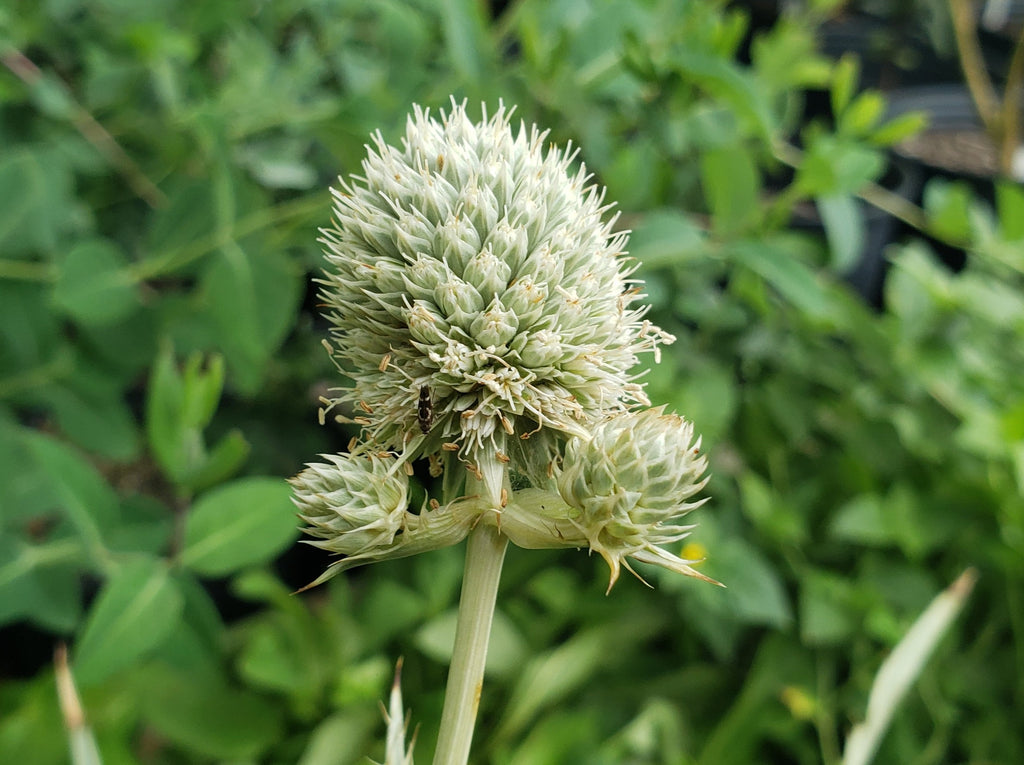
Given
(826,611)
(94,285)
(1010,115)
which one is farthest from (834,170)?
(1010,115)

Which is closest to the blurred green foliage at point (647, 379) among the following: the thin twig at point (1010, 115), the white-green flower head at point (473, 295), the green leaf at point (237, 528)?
the green leaf at point (237, 528)

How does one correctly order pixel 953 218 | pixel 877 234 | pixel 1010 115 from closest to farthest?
pixel 953 218
pixel 877 234
pixel 1010 115

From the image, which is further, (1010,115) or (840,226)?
(1010,115)

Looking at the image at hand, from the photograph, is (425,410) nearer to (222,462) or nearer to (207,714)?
(222,462)

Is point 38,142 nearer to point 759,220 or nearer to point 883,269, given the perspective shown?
point 759,220

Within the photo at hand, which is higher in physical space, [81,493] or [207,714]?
[81,493]

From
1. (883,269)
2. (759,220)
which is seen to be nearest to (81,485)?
(759,220)
